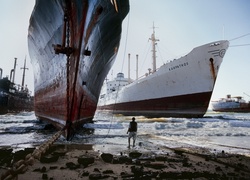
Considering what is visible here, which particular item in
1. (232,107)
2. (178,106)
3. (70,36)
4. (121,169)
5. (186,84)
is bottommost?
(121,169)

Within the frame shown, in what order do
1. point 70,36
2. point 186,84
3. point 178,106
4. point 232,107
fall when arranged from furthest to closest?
point 232,107 → point 178,106 → point 186,84 → point 70,36

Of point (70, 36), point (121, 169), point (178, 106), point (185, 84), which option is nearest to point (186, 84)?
point (185, 84)

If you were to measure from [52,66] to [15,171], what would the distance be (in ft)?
25.2

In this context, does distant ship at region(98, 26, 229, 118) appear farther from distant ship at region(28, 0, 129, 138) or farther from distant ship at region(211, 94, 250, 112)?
distant ship at region(211, 94, 250, 112)

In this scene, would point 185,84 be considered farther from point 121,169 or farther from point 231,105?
point 231,105

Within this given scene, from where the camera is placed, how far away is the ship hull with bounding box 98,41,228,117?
18266 mm

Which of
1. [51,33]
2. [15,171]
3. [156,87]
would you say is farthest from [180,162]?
[156,87]

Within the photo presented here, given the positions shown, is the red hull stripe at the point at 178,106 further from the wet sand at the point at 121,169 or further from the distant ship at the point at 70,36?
the wet sand at the point at 121,169

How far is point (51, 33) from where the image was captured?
818 cm

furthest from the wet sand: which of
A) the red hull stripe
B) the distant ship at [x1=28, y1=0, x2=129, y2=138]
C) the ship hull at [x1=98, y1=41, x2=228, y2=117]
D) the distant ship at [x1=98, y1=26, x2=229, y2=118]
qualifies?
the red hull stripe

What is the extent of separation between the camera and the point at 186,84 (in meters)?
19.5

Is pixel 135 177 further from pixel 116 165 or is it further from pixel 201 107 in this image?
pixel 201 107

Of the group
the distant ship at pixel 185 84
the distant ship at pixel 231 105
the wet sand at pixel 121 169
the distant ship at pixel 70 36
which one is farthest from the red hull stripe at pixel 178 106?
the distant ship at pixel 231 105

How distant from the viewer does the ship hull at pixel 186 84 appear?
18266 mm
